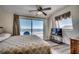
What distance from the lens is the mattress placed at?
119 cm

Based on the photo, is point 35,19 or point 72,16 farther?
point 35,19

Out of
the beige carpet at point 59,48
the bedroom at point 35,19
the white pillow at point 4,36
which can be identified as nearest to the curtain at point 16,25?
the bedroom at point 35,19

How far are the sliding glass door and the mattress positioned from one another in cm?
7

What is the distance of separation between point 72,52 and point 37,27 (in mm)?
679

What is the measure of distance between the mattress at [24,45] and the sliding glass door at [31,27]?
75mm

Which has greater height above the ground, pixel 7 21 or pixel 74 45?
pixel 7 21

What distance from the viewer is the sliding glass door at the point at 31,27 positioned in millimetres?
1347

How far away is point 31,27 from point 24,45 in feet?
1.04

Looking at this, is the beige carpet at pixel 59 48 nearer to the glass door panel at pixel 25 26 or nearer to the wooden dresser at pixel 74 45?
the wooden dresser at pixel 74 45

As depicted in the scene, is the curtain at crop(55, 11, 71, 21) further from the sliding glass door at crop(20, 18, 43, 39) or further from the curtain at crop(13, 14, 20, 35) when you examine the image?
the curtain at crop(13, 14, 20, 35)

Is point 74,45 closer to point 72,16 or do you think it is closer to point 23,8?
point 72,16

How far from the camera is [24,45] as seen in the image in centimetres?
126

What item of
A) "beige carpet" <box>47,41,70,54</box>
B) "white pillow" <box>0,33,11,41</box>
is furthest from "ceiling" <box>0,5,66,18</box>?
"beige carpet" <box>47,41,70,54</box>

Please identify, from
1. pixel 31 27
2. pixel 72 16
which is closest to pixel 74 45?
pixel 72 16
